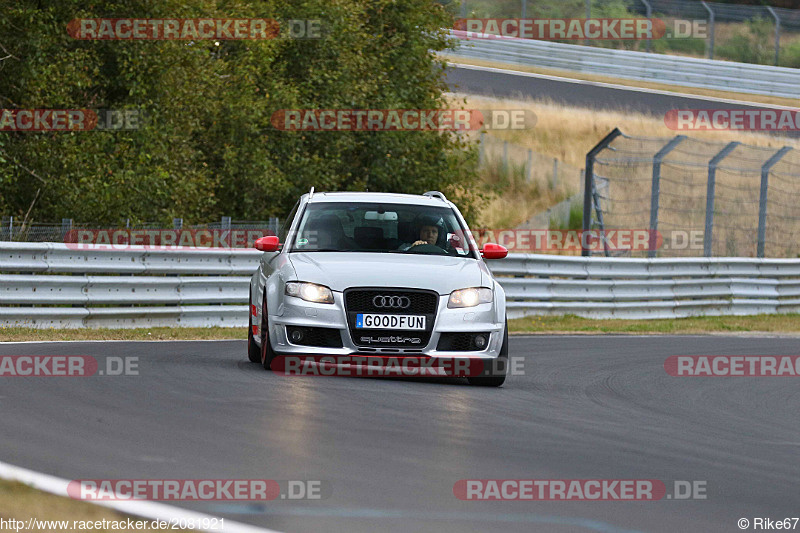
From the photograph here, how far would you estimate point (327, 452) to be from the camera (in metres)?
6.91

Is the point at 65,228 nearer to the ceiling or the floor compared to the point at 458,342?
nearer to the ceiling

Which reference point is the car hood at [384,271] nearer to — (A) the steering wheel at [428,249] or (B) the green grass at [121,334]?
(A) the steering wheel at [428,249]

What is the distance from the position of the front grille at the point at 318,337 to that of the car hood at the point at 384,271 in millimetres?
337

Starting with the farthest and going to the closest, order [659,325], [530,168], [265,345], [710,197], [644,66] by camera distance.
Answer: [644,66]
[530,168]
[710,197]
[659,325]
[265,345]

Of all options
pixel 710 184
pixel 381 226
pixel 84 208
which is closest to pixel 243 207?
pixel 84 208

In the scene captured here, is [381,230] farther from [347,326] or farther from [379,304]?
[347,326]

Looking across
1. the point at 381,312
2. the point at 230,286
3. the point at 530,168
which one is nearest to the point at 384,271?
the point at 381,312

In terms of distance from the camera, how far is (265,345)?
1092 cm

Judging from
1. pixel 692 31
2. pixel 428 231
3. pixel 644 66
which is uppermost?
pixel 692 31

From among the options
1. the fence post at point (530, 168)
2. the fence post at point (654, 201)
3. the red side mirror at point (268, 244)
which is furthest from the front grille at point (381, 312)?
the fence post at point (530, 168)

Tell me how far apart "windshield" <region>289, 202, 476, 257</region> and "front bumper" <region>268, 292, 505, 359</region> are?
102 centimetres

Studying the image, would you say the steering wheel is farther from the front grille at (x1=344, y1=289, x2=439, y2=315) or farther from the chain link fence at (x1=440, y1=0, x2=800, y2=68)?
the chain link fence at (x1=440, y1=0, x2=800, y2=68)

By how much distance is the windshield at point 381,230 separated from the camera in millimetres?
11430

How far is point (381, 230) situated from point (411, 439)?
4.30 metres
